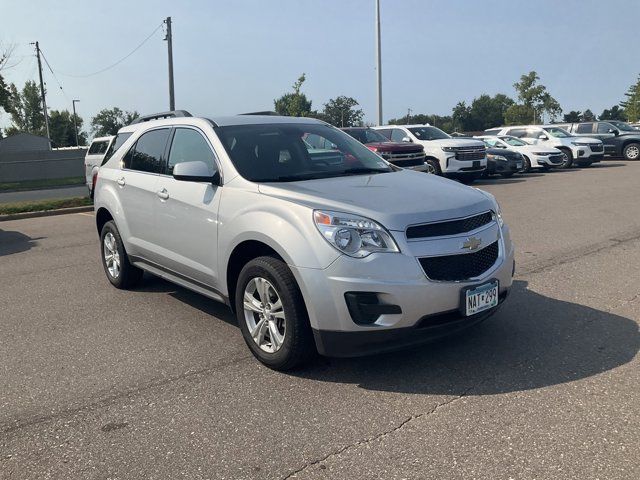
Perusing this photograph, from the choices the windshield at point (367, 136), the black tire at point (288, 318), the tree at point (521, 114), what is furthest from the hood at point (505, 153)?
the tree at point (521, 114)

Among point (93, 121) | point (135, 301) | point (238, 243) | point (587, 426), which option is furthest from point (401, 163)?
point (93, 121)

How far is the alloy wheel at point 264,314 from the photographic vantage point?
413cm

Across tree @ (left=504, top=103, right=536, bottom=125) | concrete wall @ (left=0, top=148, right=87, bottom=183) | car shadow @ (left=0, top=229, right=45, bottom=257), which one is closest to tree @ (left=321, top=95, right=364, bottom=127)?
tree @ (left=504, top=103, right=536, bottom=125)

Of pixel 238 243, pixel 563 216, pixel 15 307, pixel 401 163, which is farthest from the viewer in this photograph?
pixel 401 163

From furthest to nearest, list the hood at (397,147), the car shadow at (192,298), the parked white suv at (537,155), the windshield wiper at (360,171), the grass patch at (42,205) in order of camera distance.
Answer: the parked white suv at (537,155)
the hood at (397,147)
the grass patch at (42,205)
the car shadow at (192,298)
the windshield wiper at (360,171)

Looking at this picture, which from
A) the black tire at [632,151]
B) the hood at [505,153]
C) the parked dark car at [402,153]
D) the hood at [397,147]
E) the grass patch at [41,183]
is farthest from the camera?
the grass patch at [41,183]

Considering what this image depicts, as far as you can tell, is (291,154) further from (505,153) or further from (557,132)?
(557,132)

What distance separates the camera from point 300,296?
12.9 ft

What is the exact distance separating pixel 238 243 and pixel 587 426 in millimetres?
2490

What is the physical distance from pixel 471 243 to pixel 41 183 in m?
29.9

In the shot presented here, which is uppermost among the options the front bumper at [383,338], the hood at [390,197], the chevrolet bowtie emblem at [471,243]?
the hood at [390,197]

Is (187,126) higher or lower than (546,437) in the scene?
higher

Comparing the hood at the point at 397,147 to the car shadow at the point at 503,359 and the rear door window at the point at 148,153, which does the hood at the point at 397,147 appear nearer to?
the rear door window at the point at 148,153

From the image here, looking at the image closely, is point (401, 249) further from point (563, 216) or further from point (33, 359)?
point (563, 216)
